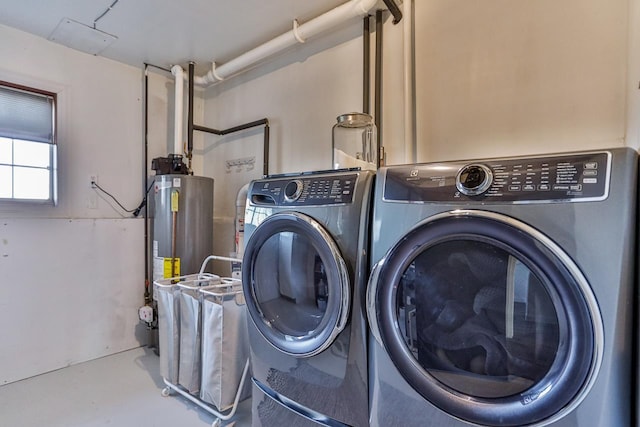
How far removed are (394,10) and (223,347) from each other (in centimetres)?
204

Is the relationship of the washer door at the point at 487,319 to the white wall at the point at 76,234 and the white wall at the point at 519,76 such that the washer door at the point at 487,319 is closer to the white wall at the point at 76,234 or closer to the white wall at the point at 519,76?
the white wall at the point at 519,76

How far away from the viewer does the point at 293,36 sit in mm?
2182

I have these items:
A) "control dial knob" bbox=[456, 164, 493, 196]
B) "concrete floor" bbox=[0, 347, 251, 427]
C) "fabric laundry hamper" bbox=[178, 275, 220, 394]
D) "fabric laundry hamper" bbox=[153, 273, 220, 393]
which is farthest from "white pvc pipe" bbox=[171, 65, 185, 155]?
"control dial knob" bbox=[456, 164, 493, 196]

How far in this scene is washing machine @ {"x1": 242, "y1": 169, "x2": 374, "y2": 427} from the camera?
109 cm

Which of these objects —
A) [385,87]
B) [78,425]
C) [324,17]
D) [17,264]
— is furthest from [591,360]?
[17,264]

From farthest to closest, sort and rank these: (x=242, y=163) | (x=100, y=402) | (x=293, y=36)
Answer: (x=242, y=163), (x=293, y=36), (x=100, y=402)

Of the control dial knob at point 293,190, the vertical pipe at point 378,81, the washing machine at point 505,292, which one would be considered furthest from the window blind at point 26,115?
the washing machine at point 505,292

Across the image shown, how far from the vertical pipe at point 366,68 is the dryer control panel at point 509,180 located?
1097 millimetres

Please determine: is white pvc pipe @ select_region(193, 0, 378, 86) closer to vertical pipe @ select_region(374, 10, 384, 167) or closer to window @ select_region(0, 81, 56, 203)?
vertical pipe @ select_region(374, 10, 384, 167)

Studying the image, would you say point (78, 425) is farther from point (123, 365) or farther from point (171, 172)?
point (171, 172)

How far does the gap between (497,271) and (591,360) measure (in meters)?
0.25

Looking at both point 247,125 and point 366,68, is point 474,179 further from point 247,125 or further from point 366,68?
point 247,125

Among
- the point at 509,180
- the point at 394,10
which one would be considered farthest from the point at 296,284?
the point at 394,10

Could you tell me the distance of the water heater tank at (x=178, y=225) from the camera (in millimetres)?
2564
